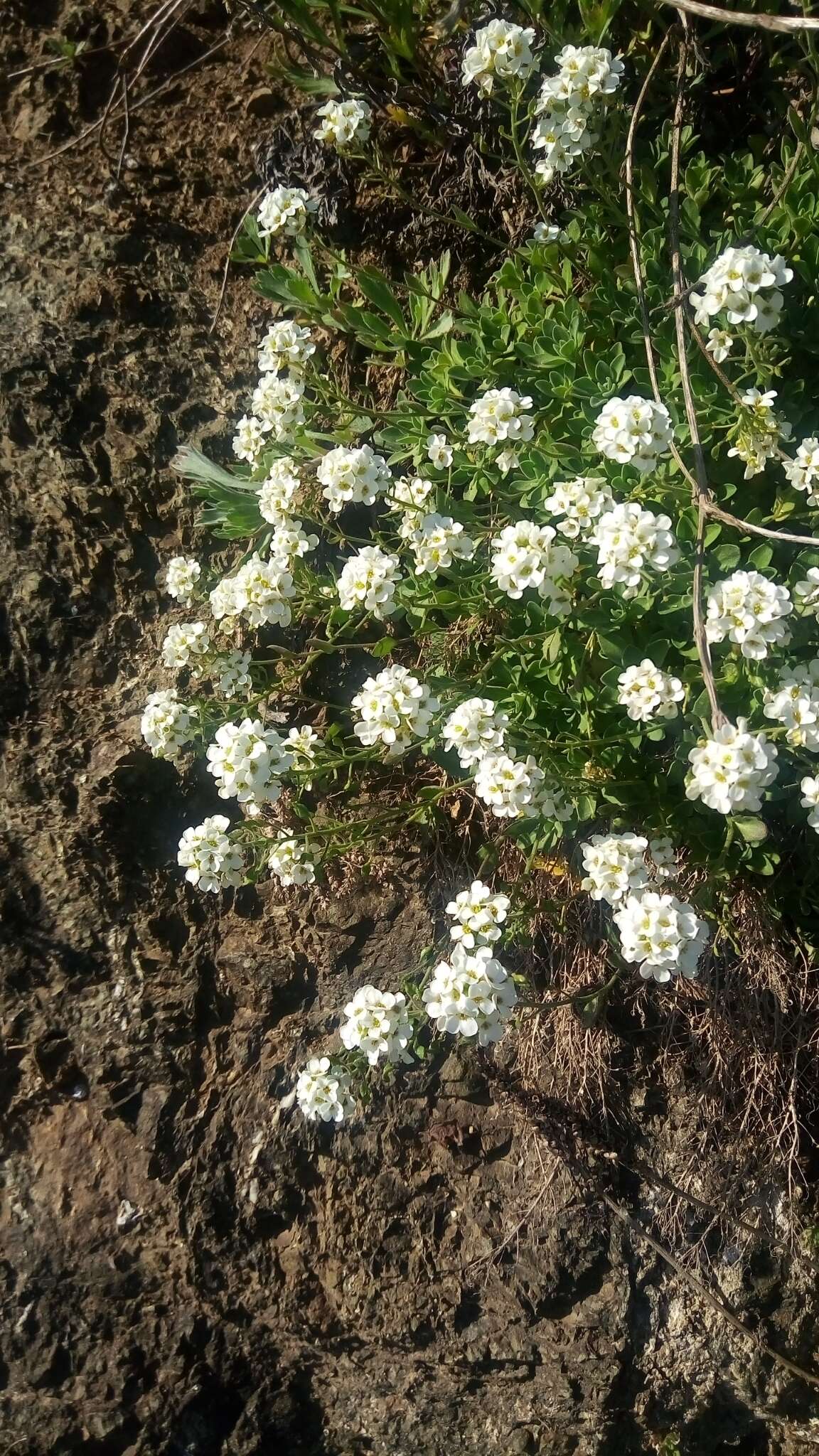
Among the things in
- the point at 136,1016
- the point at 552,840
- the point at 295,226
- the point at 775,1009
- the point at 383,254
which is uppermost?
the point at 295,226

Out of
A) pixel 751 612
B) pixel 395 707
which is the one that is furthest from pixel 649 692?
pixel 395 707

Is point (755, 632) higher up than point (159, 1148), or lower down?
higher up

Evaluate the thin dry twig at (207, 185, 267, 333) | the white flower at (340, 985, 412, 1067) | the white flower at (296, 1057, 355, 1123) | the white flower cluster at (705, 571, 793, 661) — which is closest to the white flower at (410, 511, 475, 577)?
the white flower cluster at (705, 571, 793, 661)

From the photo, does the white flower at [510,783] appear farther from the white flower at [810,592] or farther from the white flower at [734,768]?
the white flower at [810,592]

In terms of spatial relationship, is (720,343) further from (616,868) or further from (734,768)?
(616,868)

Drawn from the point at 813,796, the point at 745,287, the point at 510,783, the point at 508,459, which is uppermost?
the point at 745,287

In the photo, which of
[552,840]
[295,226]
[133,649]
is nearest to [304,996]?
[552,840]

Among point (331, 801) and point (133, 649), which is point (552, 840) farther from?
point (133, 649)
